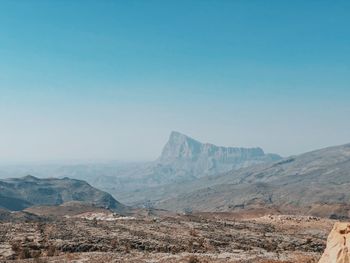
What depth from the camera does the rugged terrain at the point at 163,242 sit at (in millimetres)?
38719

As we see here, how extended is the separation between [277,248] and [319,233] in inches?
552

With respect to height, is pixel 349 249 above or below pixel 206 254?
above

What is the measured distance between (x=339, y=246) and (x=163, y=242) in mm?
27037

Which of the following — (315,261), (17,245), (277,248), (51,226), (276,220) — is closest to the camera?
(315,261)

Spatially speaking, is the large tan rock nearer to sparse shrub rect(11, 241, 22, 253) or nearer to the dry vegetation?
the dry vegetation

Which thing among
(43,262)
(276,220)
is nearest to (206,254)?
(43,262)

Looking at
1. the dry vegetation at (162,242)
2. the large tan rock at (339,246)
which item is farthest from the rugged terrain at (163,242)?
the large tan rock at (339,246)

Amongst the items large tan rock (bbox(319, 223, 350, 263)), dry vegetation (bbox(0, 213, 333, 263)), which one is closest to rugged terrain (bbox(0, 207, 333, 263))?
dry vegetation (bbox(0, 213, 333, 263))

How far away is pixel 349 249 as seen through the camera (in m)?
21.4

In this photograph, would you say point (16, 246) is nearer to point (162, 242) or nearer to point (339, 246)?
point (162, 242)

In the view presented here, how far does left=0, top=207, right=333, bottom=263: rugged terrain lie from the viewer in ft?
127

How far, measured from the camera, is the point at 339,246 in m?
22.1

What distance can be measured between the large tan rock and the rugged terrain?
11998mm

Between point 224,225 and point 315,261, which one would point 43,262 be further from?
point 224,225
